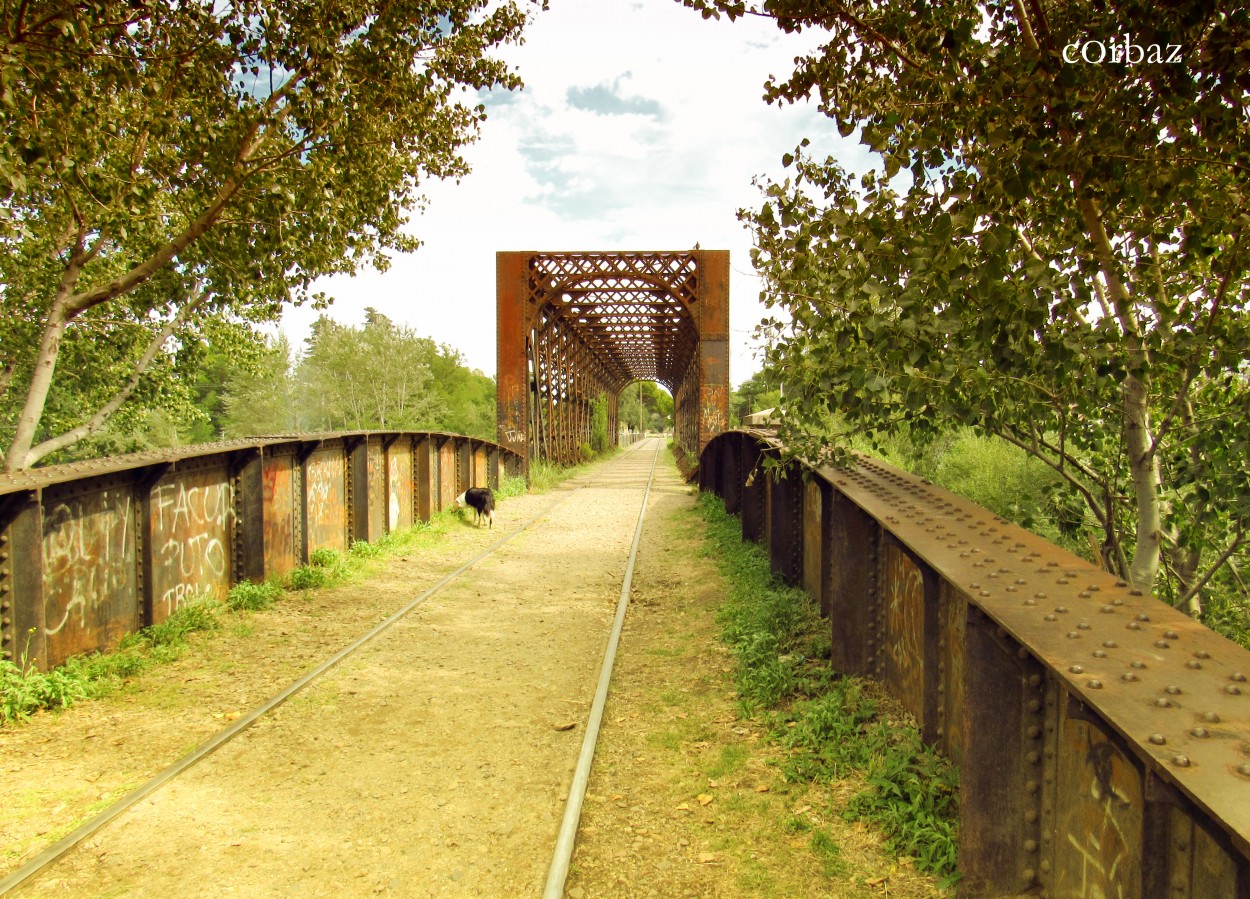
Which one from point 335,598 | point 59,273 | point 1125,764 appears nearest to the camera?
point 1125,764

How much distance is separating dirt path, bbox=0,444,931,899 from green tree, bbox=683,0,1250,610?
2189 mm

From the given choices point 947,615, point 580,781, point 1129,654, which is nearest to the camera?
point 1129,654

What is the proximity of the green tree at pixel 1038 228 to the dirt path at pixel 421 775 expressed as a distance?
7.18 ft

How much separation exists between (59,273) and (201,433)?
2461 inches

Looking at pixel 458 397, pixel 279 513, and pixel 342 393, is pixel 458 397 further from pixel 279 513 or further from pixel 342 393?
pixel 279 513

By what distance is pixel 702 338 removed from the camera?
2197 centimetres

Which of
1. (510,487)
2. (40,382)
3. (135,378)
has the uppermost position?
(135,378)

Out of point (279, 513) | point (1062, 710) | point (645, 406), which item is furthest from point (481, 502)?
point (645, 406)

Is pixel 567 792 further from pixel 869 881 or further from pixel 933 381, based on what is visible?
pixel 933 381

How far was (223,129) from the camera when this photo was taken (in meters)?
8.47

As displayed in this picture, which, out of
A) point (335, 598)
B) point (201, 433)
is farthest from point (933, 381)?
point (201, 433)

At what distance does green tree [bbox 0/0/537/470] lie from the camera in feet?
19.7

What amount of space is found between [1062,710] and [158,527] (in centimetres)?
727

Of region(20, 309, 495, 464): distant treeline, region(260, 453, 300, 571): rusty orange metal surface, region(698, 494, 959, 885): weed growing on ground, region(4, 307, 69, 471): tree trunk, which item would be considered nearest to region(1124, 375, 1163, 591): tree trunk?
region(698, 494, 959, 885): weed growing on ground
